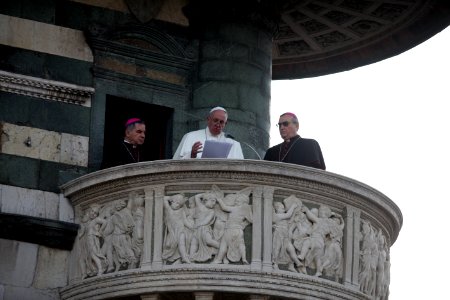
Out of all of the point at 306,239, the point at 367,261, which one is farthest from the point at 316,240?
the point at 367,261

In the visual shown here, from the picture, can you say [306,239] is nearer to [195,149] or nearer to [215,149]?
[215,149]

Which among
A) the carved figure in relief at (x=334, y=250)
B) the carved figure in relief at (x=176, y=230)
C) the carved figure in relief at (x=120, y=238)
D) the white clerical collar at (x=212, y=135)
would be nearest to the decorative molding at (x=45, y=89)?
the white clerical collar at (x=212, y=135)

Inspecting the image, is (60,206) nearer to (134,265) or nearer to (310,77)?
(134,265)

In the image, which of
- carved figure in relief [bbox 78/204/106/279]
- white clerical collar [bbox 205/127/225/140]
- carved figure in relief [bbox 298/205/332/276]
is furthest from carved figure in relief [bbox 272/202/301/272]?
carved figure in relief [bbox 78/204/106/279]

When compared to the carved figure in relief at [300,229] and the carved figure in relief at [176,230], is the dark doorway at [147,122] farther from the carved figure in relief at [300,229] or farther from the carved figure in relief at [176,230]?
the carved figure in relief at [300,229]

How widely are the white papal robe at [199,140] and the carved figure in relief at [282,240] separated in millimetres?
1046

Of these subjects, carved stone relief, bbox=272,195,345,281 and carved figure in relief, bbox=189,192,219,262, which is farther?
carved stone relief, bbox=272,195,345,281

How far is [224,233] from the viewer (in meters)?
20.5

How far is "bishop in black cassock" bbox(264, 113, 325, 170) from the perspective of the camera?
21328 mm

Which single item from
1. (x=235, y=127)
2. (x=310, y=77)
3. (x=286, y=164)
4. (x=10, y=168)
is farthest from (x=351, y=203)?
(x=310, y=77)

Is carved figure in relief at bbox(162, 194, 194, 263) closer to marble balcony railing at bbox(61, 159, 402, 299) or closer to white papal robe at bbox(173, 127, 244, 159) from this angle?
marble balcony railing at bbox(61, 159, 402, 299)

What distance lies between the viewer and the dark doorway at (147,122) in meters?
22.9

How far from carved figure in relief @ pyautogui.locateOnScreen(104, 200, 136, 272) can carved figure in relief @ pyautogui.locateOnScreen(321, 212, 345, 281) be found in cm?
220

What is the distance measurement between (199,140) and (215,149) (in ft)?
1.34
